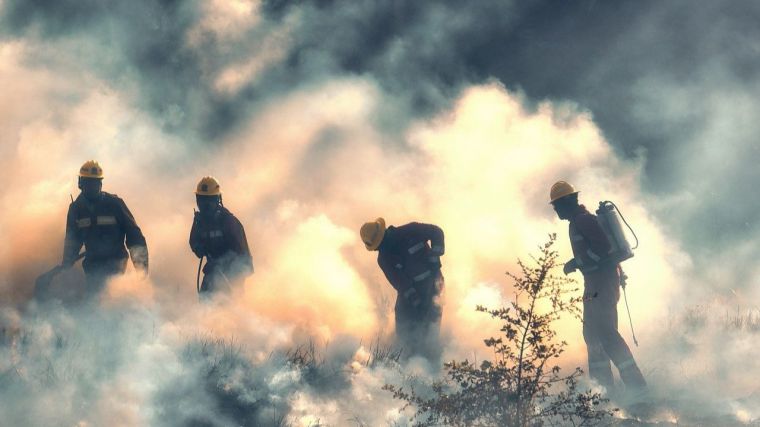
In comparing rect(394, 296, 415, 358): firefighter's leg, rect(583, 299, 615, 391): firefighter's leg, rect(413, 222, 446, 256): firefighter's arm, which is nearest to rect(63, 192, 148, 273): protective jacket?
rect(394, 296, 415, 358): firefighter's leg

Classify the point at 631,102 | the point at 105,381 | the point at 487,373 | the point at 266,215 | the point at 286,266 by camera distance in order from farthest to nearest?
the point at 631,102, the point at 266,215, the point at 286,266, the point at 105,381, the point at 487,373

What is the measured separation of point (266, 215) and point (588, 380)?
9.00 meters

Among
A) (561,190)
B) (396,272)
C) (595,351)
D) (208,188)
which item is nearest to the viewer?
(595,351)

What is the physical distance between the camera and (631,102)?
28438 millimetres

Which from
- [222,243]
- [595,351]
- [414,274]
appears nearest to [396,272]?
[414,274]

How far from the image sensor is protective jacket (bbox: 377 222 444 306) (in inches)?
396

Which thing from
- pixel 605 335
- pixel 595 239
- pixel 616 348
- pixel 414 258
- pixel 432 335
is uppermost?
pixel 414 258

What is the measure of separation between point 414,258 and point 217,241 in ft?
6.70

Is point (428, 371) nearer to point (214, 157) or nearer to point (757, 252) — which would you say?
point (214, 157)

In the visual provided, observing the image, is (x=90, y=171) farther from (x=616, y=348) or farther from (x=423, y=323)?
(x=616, y=348)

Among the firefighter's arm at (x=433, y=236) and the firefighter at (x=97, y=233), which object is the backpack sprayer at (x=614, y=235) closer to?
the firefighter's arm at (x=433, y=236)

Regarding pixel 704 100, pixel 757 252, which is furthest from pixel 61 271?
pixel 704 100

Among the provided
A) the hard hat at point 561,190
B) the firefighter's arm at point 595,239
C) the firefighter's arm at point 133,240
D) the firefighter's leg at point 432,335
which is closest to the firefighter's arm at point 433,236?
the firefighter's leg at point 432,335

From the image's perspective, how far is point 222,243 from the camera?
9906 millimetres
